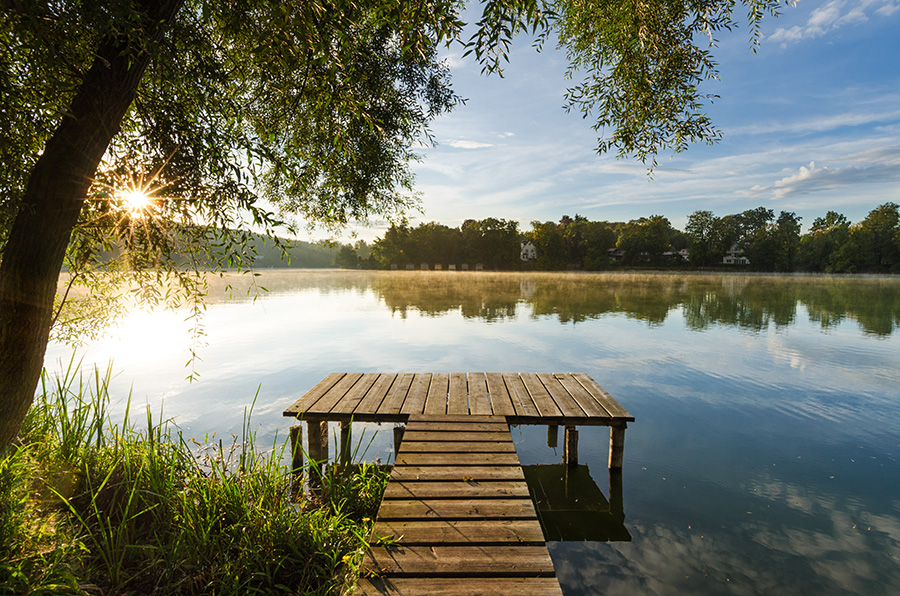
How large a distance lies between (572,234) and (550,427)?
90.0 m

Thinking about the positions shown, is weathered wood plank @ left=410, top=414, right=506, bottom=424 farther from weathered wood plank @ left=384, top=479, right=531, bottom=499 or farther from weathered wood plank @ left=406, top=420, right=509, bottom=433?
weathered wood plank @ left=384, top=479, right=531, bottom=499

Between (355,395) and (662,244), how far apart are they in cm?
9311

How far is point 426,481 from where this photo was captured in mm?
3951

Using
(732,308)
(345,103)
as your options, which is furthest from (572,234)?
(345,103)

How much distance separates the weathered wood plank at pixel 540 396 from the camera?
557 cm

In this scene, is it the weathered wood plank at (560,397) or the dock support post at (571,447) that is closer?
the weathered wood plank at (560,397)

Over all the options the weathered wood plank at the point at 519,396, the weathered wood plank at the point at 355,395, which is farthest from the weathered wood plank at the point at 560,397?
the weathered wood plank at the point at 355,395

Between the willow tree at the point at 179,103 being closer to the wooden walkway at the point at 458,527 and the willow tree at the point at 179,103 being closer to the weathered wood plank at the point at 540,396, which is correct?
the wooden walkway at the point at 458,527

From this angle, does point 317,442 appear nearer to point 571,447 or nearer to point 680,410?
point 571,447

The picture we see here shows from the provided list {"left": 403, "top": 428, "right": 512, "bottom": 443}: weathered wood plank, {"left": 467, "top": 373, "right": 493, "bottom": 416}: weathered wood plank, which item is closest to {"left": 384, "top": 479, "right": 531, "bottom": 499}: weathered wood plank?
{"left": 403, "top": 428, "right": 512, "bottom": 443}: weathered wood plank

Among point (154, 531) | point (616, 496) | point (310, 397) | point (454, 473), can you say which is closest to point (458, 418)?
point (454, 473)

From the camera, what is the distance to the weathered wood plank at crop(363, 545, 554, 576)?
2.67 meters

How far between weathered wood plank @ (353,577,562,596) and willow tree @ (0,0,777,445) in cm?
262

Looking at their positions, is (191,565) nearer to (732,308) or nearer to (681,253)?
(732,308)
